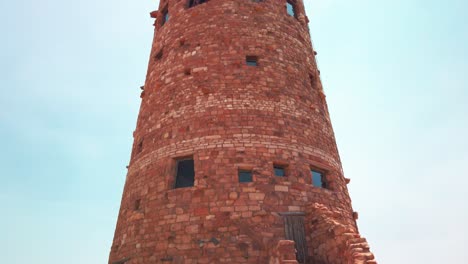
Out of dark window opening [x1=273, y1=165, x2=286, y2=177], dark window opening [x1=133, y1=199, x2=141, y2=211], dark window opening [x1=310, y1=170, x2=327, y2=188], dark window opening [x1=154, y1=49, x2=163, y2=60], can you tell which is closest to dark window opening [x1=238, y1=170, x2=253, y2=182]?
dark window opening [x1=273, y1=165, x2=286, y2=177]

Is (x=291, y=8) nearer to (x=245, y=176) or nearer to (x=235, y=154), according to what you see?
(x=235, y=154)

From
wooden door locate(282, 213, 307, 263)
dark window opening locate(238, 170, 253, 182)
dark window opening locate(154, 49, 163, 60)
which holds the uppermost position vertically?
dark window opening locate(154, 49, 163, 60)

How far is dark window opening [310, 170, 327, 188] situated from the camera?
36.4 feet

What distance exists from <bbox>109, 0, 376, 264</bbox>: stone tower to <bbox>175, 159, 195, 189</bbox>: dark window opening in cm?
4

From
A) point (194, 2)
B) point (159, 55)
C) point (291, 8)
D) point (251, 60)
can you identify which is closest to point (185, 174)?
point (251, 60)

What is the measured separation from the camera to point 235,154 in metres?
10.4

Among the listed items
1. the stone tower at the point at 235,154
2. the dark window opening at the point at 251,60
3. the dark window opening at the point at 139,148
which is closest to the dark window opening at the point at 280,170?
the stone tower at the point at 235,154

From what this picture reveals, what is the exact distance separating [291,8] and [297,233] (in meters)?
10.5

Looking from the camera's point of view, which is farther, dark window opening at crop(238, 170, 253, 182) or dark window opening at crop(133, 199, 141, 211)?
dark window opening at crop(133, 199, 141, 211)

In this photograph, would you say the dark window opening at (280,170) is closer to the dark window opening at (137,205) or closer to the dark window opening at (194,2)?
the dark window opening at (137,205)

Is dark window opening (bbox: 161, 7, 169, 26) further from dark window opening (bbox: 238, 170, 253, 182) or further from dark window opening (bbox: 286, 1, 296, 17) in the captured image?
dark window opening (bbox: 238, 170, 253, 182)

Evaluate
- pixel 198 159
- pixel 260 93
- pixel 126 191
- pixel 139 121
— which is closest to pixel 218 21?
pixel 260 93

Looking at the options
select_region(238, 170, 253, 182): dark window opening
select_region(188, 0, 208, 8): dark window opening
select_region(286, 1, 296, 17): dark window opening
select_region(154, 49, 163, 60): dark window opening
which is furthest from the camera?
select_region(286, 1, 296, 17): dark window opening

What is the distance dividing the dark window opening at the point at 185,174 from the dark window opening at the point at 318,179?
3.66 metres
